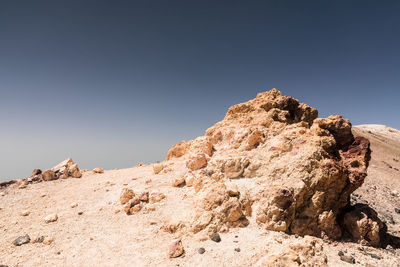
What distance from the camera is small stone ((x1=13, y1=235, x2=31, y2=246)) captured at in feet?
27.7

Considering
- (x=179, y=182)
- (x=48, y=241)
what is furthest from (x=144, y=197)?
(x=48, y=241)

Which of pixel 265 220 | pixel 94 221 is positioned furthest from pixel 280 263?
pixel 94 221

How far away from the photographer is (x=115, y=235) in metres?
8.58

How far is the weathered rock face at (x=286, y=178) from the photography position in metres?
8.34

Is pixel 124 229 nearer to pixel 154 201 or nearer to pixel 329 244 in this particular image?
pixel 154 201

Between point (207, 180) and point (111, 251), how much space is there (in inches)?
209

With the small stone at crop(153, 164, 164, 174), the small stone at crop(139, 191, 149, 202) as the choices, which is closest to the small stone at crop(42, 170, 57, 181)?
the small stone at crop(153, 164, 164, 174)

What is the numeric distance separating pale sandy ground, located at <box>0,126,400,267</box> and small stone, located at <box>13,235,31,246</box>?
0.18 m

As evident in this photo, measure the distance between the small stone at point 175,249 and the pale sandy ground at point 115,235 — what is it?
18 cm

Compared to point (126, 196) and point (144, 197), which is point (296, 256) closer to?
point (144, 197)

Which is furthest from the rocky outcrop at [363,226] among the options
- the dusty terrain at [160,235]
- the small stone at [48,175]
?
the small stone at [48,175]

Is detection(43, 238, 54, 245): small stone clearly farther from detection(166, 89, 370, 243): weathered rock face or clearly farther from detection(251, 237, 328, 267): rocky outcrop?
detection(251, 237, 328, 267): rocky outcrop

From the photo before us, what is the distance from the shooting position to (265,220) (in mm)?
8172

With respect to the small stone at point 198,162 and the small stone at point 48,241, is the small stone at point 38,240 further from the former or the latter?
the small stone at point 198,162
